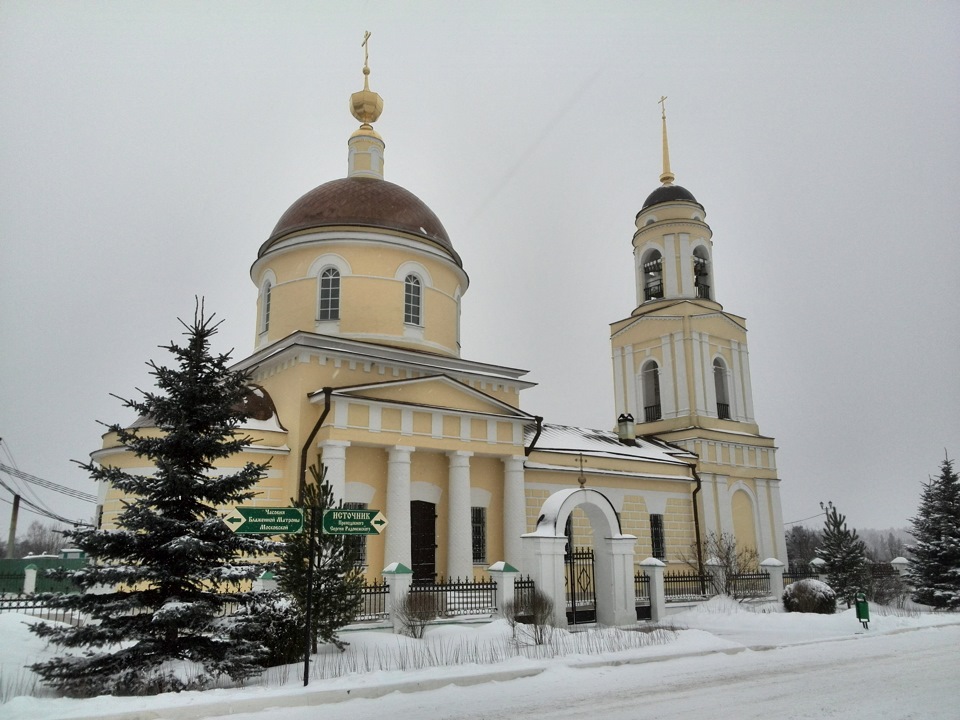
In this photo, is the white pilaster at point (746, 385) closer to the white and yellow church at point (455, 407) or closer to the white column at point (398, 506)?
the white and yellow church at point (455, 407)

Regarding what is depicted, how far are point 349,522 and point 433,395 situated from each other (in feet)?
28.1

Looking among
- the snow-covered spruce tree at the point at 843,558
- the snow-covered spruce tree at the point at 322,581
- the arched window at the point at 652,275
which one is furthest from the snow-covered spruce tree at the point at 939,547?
the snow-covered spruce tree at the point at 322,581

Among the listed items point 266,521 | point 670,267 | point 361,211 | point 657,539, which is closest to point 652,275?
point 670,267

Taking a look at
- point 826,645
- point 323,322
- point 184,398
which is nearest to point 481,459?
point 323,322

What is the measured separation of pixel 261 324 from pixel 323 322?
261cm

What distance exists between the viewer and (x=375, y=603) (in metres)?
12.7

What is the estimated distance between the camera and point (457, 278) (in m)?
21.9

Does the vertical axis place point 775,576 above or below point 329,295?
below

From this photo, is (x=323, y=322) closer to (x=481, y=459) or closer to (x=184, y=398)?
(x=481, y=459)

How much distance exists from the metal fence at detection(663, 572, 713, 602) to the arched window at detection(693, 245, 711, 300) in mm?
11099

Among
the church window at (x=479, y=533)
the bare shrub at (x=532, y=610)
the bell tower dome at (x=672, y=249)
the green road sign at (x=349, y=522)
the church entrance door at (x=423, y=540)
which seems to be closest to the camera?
the green road sign at (x=349, y=522)

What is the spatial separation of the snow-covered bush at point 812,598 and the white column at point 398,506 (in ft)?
29.1

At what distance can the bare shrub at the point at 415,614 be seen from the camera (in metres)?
11.7

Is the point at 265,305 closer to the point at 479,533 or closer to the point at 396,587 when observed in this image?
the point at 479,533
